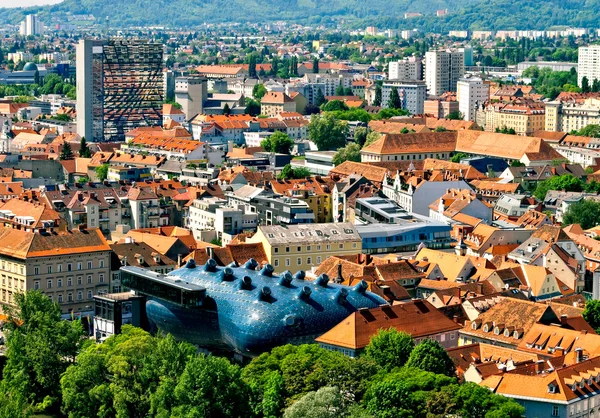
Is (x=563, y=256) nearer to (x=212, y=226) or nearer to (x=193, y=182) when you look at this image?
(x=212, y=226)

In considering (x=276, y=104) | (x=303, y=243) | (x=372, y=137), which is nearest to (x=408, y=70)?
(x=276, y=104)

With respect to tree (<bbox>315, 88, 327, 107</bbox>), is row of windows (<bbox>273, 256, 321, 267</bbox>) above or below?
below

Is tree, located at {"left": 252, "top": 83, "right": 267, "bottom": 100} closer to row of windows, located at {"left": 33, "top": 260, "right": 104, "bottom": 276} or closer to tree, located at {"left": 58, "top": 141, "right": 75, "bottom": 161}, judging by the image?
tree, located at {"left": 58, "top": 141, "right": 75, "bottom": 161}

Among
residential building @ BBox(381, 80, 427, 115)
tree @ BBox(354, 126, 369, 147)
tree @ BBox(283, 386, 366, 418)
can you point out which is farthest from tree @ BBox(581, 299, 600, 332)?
residential building @ BBox(381, 80, 427, 115)

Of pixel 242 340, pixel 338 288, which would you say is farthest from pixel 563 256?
pixel 242 340

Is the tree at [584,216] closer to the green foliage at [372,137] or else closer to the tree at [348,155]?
the tree at [348,155]
